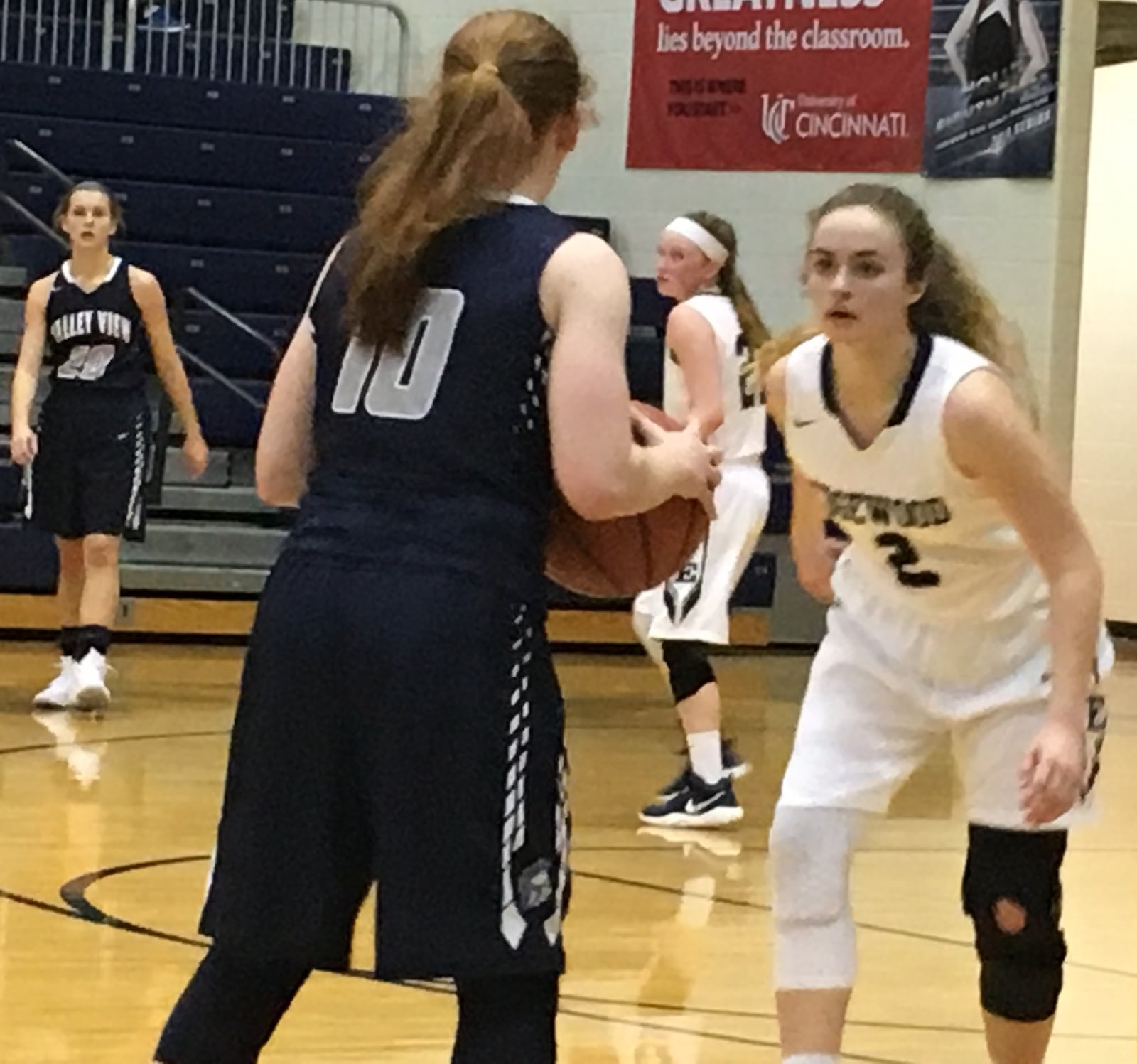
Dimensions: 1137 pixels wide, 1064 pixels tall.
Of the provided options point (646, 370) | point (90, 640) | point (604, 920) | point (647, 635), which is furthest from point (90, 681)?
point (646, 370)

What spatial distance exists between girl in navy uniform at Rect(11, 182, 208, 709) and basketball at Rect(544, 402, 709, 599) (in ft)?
17.0

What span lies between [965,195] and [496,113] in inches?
350

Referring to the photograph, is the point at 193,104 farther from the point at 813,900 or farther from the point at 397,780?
the point at 397,780

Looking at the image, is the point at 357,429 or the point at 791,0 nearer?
the point at 357,429

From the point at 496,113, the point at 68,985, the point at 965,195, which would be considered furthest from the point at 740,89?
the point at 496,113

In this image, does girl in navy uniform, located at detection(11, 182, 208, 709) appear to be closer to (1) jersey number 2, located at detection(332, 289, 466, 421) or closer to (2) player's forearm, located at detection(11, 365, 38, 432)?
(2) player's forearm, located at detection(11, 365, 38, 432)

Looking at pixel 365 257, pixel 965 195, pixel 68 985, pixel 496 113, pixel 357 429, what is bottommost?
pixel 68 985

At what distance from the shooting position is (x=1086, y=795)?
3350 millimetres

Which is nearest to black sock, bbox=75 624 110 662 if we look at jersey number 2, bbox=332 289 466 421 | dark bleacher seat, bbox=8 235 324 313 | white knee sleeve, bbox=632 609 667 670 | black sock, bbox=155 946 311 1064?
white knee sleeve, bbox=632 609 667 670

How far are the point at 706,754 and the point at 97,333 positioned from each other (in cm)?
265

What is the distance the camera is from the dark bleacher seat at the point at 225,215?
39.5ft

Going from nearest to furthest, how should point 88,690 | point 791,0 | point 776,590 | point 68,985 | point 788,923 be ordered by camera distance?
1. point 788,923
2. point 68,985
3. point 88,690
4. point 776,590
5. point 791,0

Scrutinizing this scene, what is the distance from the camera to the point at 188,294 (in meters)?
11.5

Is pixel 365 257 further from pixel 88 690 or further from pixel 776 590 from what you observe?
pixel 776 590
